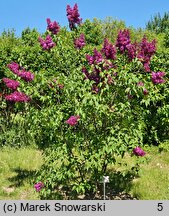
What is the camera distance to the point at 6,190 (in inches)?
218

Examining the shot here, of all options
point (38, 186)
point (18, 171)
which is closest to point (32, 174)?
point (18, 171)

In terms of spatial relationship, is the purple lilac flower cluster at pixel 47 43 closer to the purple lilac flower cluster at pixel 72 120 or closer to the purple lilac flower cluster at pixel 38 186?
the purple lilac flower cluster at pixel 72 120

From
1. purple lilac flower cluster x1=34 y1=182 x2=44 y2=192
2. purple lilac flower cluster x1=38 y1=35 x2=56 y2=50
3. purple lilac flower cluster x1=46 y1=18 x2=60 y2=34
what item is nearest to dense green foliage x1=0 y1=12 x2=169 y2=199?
purple lilac flower cluster x1=34 y1=182 x2=44 y2=192

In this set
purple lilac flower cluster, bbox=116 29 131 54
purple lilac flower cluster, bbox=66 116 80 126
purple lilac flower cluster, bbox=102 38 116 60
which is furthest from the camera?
purple lilac flower cluster, bbox=116 29 131 54

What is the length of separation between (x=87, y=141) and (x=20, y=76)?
3.90 feet

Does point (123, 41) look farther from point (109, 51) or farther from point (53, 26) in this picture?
point (53, 26)

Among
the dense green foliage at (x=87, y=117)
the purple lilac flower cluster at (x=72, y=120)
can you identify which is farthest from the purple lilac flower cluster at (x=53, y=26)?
the purple lilac flower cluster at (x=72, y=120)

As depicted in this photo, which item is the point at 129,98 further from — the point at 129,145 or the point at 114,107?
the point at 129,145

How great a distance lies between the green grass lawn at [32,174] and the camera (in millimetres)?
5277

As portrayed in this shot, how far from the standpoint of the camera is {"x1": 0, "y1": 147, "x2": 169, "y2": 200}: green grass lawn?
5.28m

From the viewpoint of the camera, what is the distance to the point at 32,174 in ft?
19.9

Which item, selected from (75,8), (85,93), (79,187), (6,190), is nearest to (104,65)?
(85,93)

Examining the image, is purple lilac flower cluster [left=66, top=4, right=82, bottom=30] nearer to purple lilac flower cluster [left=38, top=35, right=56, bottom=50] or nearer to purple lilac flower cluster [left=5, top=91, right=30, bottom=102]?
purple lilac flower cluster [left=38, top=35, right=56, bottom=50]

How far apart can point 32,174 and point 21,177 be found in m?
0.18
